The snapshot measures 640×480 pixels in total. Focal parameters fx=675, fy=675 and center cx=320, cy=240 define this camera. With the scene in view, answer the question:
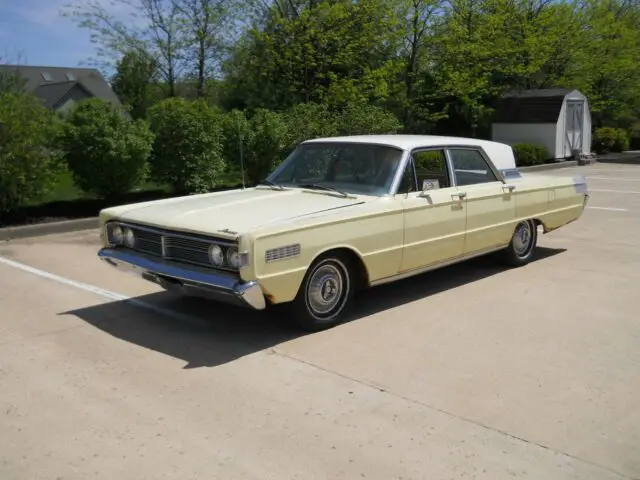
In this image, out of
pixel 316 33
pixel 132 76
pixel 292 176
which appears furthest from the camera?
pixel 132 76

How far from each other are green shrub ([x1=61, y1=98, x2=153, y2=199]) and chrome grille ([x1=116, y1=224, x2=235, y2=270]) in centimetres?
599

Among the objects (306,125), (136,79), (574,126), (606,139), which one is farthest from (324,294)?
(606,139)

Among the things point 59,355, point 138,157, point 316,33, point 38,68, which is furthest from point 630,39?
point 38,68

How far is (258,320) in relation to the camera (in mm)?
5949

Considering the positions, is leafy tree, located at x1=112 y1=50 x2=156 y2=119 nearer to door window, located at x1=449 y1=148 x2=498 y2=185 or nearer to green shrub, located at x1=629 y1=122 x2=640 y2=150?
door window, located at x1=449 y1=148 x2=498 y2=185

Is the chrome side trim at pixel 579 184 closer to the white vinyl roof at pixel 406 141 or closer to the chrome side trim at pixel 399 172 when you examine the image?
the white vinyl roof at pixel 406 141

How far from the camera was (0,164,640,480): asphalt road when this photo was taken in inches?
139

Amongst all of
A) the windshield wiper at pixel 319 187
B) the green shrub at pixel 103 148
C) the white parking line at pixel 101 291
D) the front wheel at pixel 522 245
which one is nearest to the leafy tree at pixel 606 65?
the green shrub at pixel 103 148

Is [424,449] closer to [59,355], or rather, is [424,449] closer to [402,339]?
[402,339]

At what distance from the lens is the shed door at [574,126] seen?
25.9 m

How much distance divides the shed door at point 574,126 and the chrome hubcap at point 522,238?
63.7 feet

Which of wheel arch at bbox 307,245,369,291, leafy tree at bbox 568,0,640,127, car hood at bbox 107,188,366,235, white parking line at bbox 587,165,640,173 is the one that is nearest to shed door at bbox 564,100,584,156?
white parking line at bbox 587,165,640,173

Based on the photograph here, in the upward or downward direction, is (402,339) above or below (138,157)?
below

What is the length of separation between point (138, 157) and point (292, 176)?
5819mm
